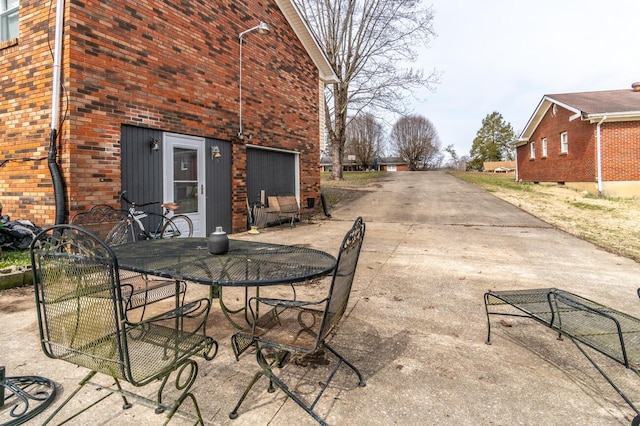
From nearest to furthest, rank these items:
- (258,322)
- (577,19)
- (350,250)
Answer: (350,250) → (258,322) → (577,19)

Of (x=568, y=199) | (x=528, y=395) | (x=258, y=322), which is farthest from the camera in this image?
(x=568, y=199)

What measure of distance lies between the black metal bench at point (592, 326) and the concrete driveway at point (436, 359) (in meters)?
0.24

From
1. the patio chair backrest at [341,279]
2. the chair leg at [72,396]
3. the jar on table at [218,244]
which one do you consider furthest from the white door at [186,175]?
the patio chair backrest at [341,279]

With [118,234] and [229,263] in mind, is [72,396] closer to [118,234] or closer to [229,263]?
[229,263]

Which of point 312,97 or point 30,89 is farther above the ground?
point 312,97

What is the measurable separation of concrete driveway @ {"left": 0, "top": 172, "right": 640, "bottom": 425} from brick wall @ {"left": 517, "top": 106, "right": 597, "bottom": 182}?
11863 millimetres

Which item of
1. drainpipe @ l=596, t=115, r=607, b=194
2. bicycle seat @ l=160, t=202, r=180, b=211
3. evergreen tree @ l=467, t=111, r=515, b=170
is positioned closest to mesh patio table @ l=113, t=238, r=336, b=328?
bicycle seat @ l=160, t=202, r=180, b=211

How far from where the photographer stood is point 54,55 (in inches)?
192

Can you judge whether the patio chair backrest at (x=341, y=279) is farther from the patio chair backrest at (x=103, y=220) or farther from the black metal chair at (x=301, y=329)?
the patio chair backrest at (x=103, y=220)

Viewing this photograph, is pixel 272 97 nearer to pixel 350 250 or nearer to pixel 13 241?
pixel 13 241

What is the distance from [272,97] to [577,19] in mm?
8500

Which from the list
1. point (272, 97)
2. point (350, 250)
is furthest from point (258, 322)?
point (272, 97)

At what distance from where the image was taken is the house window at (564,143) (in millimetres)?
16750

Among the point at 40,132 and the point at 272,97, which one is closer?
the point at 40,132
